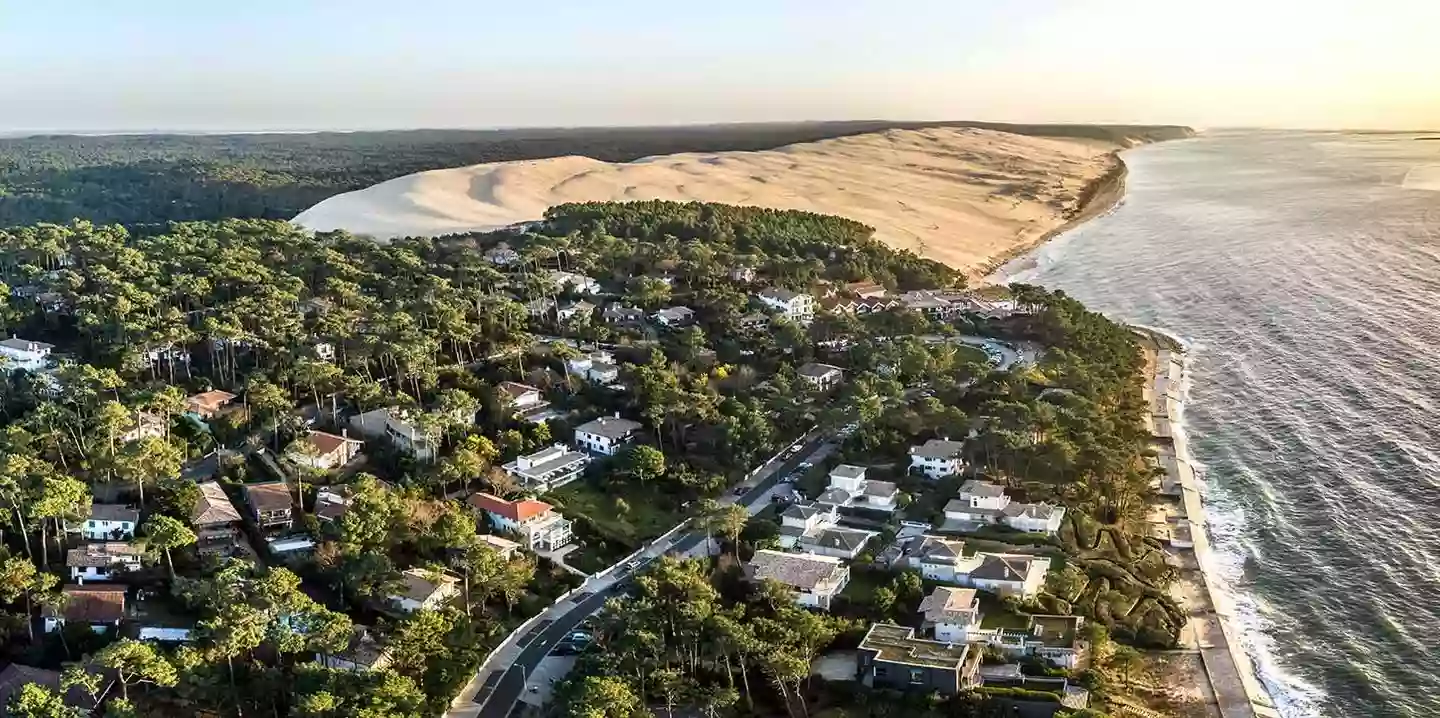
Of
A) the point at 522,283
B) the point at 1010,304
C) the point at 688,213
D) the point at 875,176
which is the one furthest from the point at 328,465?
the point at 875,176

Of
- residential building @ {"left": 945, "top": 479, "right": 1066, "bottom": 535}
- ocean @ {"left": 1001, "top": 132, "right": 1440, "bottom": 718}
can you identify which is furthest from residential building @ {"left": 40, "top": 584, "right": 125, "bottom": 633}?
ocean @ {"left": 1001, "top": 132, "right": 1440, "bottom": 718}

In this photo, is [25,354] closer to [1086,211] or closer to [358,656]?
[358,656]

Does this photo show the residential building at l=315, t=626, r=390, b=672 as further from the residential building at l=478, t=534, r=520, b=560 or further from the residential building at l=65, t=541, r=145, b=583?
the residential building at l=65, t=541, r=145, b=583

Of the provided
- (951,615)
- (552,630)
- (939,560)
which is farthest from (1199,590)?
(552,630)

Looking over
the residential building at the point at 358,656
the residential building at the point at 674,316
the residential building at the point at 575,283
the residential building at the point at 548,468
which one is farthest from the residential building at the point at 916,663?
the residential building at the point at 575,283

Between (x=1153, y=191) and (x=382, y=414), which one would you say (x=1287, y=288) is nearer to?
(x=382, y=414)
